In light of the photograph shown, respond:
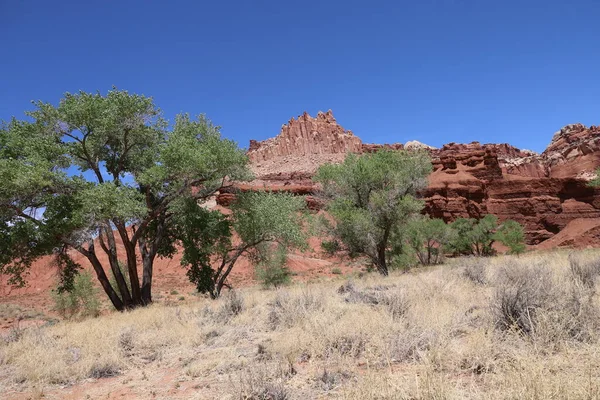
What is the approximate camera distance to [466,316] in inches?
235

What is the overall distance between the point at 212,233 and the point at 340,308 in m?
9.85

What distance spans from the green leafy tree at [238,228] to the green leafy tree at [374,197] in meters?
3.06

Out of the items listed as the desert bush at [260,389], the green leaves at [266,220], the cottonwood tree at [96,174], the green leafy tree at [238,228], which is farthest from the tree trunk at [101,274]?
the desert bush at [260,389]

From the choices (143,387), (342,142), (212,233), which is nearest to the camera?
(143,387)

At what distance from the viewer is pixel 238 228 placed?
54.2ft

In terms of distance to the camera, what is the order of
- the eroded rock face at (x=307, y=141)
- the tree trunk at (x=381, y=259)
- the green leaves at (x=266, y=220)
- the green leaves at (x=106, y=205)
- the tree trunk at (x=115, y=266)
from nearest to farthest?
the green leaves at (x=106, y=205) → the tree trunk at (x=115, y=266) → the green leaves at (x=266, y=220) → the tree trunk at (x=381, y=259) → the eroded rock face at (x=307, y=141)

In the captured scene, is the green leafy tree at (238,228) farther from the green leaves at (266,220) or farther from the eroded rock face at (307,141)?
the eroded rock face at (307,141)

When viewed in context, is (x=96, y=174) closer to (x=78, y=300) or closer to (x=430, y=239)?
(x=78, y=300)

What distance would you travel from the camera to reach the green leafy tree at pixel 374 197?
59.8 ft

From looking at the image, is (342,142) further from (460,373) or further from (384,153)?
(460,373)

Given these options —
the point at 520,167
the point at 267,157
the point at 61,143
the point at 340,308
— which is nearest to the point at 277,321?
the point at 340,308

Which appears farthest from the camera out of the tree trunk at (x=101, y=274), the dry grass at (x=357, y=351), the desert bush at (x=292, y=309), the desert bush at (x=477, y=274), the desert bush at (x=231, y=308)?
the tree trunk at (x=101, y=274)

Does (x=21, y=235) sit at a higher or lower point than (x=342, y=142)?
lower

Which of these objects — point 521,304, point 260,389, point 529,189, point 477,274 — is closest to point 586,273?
point 477,274
